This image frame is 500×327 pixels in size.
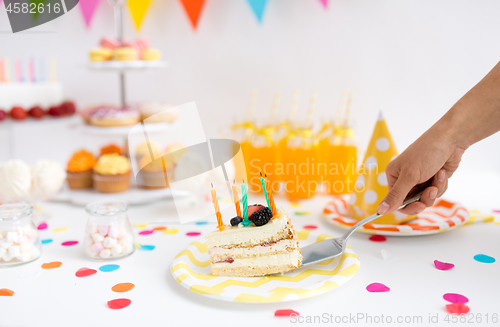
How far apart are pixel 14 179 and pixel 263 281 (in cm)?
91

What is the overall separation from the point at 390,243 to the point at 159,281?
24.4 inches

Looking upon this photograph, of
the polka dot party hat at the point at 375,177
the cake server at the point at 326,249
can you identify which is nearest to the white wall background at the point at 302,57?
the polka dot party hat at the point at 375,177

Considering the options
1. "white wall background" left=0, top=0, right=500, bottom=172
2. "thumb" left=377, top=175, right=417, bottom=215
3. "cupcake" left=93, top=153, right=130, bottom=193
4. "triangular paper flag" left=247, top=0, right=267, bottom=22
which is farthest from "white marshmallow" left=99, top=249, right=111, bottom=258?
"triangular paper flag" left=247, top=0, right=267, bottom=22

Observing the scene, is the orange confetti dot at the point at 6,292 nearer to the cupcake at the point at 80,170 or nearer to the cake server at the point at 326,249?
the cake server at the point at 326,249

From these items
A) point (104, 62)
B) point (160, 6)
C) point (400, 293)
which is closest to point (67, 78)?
point (160, 6)

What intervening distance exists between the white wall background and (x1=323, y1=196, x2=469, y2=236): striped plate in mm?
692

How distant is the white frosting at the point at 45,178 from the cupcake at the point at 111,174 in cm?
18

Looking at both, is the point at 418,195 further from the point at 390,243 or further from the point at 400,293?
the point at 400,293

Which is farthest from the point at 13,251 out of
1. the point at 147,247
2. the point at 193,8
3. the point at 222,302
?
the point at 193,8

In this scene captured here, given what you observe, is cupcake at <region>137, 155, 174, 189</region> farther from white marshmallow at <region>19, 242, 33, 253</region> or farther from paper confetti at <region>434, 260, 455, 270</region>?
paper confetti at <region>434, 260, 455, 270</region>

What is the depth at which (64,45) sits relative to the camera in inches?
93.4

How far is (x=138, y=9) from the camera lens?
86.8 inches

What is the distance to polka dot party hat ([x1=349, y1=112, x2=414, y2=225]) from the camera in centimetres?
130

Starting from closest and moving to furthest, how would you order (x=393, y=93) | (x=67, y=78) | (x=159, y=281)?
(x=159, y=281), (x=393, y=93), (x=67, y=78)
